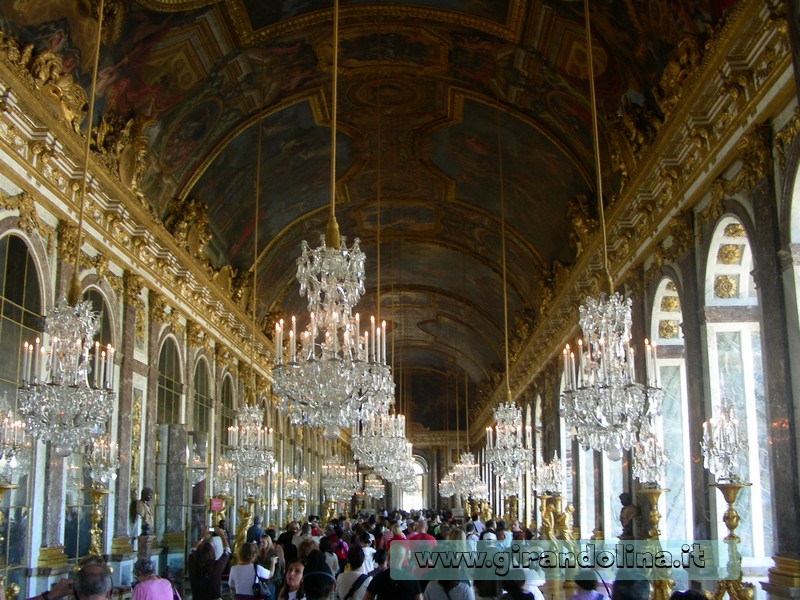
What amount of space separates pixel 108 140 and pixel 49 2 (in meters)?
3.12

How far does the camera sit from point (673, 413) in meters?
13.5

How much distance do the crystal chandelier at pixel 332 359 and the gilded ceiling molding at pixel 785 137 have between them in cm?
435

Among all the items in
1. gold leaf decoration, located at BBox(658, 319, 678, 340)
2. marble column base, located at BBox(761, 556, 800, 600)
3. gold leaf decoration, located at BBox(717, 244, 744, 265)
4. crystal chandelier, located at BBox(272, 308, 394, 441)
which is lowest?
marble column base, located at BBox(761, 556, 800, 600)

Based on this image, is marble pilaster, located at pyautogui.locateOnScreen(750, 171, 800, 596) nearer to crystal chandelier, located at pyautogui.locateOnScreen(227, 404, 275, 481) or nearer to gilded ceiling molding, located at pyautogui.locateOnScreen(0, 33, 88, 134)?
gilded ceiling molding, located at pyautogui.locateOnScreen(0, 33, 88, 134)

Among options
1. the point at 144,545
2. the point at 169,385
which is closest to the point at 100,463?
the point at 144,545

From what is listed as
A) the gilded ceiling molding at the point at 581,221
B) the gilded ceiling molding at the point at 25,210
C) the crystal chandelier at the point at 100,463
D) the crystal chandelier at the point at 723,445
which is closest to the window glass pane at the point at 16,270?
the gilded ceiling molding at the point at 25,210

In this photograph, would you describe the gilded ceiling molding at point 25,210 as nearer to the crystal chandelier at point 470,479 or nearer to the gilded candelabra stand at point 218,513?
the gilded candelabra stand at point 218,513

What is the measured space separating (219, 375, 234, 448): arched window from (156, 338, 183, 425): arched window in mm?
4081

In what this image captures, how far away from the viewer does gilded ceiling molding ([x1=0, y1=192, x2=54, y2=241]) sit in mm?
10336

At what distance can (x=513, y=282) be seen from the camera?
2773 centimetres

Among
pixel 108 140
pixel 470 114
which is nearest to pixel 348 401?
pixel 108 140

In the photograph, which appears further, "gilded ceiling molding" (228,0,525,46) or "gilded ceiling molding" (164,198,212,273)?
"gilded ceiling molding" (164,198,212,273)

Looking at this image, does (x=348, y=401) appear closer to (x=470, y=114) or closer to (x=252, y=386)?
(x=470, y=114)

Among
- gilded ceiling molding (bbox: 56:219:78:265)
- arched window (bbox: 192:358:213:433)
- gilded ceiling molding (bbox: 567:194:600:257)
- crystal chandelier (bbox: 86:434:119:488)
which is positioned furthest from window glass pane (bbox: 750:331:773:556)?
arched window (bbox: 192:358:213:433)
